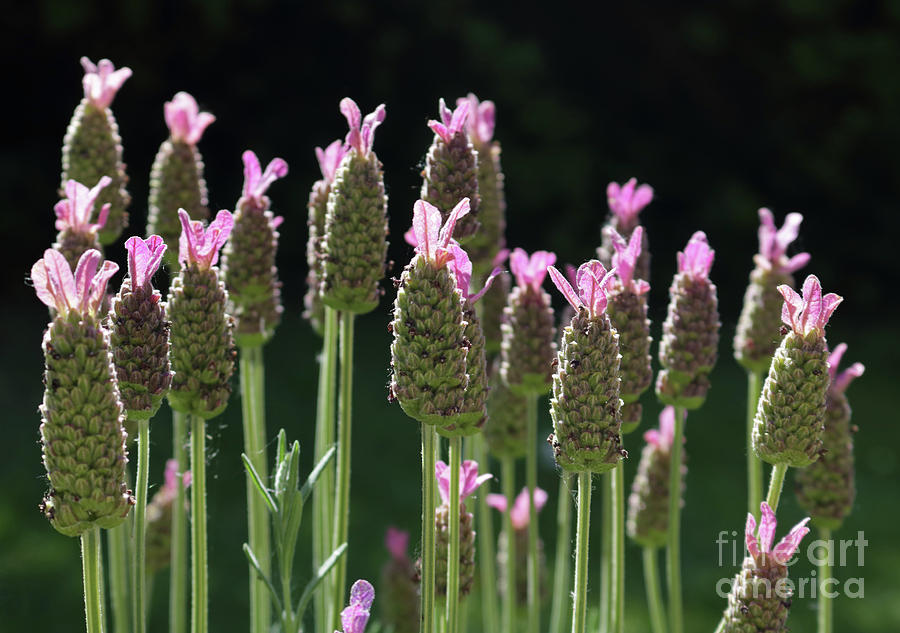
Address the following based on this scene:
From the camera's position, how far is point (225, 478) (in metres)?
5.66

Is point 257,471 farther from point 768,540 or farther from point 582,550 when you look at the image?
point 768,540

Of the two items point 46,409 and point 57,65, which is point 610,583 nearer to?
point 46,409

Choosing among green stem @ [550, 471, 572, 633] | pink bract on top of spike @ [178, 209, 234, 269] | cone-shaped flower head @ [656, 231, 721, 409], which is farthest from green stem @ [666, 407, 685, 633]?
pink bract on top of spike @ [178, 209, 234, 269]

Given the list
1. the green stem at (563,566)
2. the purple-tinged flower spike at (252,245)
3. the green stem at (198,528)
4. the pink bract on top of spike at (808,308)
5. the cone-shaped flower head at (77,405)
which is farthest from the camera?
the green stem at (563,566)

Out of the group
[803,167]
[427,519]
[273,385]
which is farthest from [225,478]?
[803,167]

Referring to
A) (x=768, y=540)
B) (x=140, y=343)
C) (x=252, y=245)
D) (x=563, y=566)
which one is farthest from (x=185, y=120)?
(x=768, y=540)

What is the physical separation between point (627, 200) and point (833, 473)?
67cm

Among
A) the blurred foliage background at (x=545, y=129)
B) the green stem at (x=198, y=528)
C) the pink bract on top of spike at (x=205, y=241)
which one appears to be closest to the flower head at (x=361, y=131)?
the pink bract on top of spike at (x=205, y=241)

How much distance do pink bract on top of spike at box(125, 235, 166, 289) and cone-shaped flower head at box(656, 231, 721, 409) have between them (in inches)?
35.9

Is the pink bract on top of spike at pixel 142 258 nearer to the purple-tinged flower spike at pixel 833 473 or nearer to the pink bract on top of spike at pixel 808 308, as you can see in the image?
the pink bract on top of spike at pixel 808 308

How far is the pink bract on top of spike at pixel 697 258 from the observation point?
1919 millimetres

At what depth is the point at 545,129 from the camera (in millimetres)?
8312

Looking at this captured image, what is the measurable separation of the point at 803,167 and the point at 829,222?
1.90ft

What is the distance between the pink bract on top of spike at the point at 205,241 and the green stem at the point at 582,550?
0.63 m
